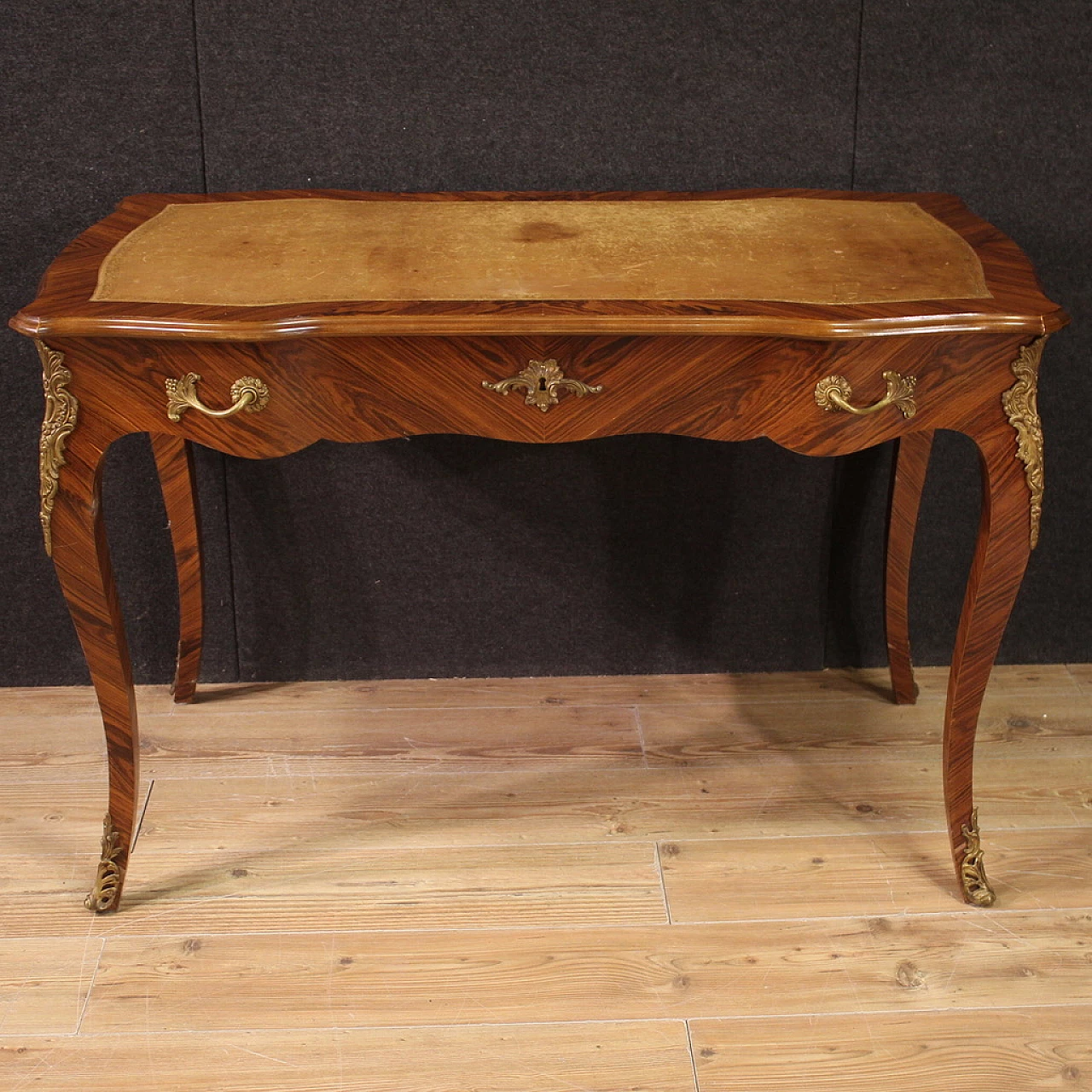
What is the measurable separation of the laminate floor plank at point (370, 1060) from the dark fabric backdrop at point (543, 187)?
0.84 m

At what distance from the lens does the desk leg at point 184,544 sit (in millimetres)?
2121

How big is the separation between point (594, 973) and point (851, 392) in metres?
0.83

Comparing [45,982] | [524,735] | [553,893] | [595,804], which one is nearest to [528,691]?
[524,735]

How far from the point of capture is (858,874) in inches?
75.6

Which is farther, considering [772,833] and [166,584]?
[166,584]

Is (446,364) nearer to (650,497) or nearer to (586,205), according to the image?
(586,205)

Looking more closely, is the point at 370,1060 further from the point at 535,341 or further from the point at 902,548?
the point at 902,548

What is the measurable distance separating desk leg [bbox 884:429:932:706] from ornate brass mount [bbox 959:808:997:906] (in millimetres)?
466

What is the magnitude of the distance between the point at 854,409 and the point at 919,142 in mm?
725

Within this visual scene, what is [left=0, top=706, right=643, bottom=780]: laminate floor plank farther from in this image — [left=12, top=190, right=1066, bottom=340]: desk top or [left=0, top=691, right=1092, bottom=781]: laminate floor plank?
[left=12, top=190, right=1066, bottom=340]: desk top

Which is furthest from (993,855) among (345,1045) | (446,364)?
(446,364)

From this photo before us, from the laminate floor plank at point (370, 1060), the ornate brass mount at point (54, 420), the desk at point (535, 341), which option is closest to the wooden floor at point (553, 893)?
the laminate floor plank at point (370, 1060)

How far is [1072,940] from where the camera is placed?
1.80m

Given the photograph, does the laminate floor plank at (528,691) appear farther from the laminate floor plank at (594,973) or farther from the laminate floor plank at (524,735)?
the laminate floor plank at (594,973)
